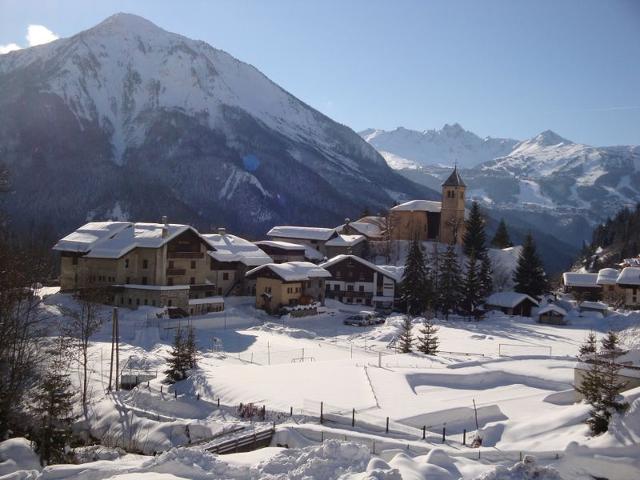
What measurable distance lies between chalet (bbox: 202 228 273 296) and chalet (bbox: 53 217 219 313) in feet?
11.3

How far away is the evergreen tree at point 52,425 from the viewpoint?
19734mm

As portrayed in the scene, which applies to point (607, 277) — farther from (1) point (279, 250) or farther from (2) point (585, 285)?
(1) point (279, 250)

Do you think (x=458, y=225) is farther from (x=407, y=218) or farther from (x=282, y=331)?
(x=282, y=331)

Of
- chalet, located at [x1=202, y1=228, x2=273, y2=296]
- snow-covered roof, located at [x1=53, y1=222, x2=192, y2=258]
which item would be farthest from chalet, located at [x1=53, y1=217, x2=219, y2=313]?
chalet, located at [x1=202, y1=228, x2=273, y2=296]

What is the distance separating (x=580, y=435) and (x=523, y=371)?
11.7 meters

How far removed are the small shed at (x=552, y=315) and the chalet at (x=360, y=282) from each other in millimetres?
13593

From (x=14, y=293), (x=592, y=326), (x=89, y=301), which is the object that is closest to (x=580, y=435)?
(x=14, y=293)

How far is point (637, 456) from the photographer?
60.3 feet

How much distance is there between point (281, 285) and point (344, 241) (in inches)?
931

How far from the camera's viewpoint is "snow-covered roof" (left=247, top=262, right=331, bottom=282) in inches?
2170

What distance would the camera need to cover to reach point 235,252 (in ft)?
202

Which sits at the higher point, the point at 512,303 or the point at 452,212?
the point at 452,212

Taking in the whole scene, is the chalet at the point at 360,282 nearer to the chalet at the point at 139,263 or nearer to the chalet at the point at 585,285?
the chalet at the point at 139,263

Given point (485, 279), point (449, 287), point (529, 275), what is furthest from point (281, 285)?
point (529, 275)
